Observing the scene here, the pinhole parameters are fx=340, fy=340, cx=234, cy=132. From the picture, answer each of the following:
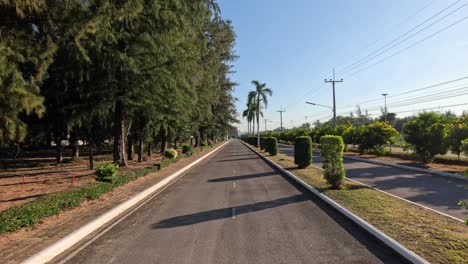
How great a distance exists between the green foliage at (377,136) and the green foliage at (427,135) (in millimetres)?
6289

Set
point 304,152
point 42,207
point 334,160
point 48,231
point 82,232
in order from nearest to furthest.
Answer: point 82,232 < point 48,231 < point 42,207 < point 334,160 < point 304,152

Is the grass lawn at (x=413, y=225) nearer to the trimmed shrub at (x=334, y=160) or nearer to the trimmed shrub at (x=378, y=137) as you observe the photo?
the trimmed shrub at (x=334, y=160)

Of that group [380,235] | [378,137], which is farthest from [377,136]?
[380,235]

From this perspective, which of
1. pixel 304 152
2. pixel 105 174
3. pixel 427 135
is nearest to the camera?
pixel 105 174

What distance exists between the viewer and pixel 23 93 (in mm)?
8820

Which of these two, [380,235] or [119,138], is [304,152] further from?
[380,235]

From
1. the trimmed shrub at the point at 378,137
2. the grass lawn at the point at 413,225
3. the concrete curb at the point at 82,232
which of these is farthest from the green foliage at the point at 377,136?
the concrete curb at the point at 82,232

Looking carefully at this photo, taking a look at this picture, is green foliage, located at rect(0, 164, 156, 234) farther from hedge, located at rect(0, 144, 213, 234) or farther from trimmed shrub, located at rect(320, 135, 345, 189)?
trimmed shrub, located at rect(320, 135, 345, 189)

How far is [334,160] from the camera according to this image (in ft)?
39.1

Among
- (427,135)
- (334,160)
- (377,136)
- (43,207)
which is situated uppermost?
(377,136)

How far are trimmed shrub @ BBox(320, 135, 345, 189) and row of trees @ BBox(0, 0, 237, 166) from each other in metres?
8.47

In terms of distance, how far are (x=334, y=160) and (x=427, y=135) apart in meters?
13.0

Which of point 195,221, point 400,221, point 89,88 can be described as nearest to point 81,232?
point 195,221

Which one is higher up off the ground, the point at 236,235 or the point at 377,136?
the point at 377,136
